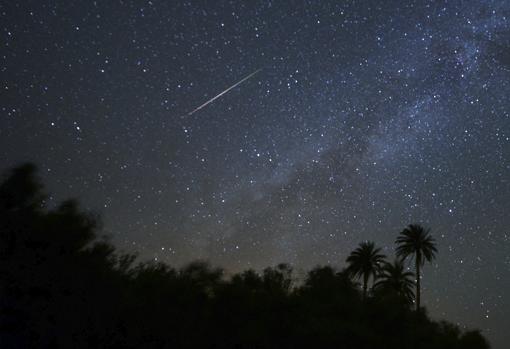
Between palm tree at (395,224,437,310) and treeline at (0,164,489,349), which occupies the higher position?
palm tree at (395,224,437,310)

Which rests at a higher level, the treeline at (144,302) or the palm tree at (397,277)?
→ the palm tree at (397,277)

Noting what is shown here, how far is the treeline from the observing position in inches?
851

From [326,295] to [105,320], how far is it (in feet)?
41.3

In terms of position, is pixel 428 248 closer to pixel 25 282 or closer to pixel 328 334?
pixel 328 334

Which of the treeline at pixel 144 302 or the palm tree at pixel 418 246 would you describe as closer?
the treeline at pixel 144 302

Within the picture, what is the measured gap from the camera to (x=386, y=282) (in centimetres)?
5625

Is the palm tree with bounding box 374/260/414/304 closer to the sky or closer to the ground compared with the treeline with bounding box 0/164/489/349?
closer to the sky

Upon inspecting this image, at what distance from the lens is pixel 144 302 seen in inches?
974

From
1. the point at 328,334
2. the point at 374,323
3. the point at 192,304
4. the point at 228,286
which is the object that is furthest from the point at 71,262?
the point at 374,323

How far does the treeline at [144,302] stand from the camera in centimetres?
2161

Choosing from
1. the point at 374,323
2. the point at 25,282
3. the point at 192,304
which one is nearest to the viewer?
the point at 25,282

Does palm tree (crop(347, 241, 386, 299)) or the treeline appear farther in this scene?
palm tree (crop(347, 241, 386, 299))

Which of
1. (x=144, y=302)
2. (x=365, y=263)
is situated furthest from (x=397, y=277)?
(x=144, y=302)

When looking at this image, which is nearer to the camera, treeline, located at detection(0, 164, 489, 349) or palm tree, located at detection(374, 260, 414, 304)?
treeline, located at detection(0, 164, 489, 349)
